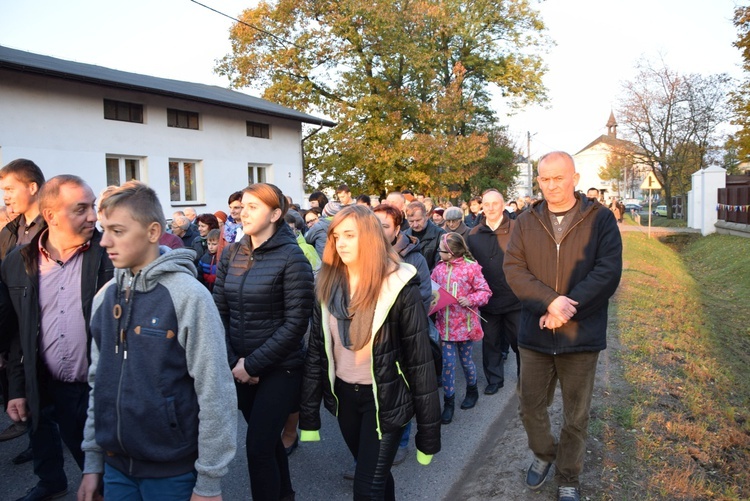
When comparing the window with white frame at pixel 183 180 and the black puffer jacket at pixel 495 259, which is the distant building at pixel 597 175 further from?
the black puffer jacket at pixel 495 259

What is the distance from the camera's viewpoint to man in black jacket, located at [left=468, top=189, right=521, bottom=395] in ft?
20.2

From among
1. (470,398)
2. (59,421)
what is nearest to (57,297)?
(59,421)

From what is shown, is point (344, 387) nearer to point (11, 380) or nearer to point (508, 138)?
point (11, 380)

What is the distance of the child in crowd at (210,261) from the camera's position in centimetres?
790

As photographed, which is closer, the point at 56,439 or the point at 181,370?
the point at 181,370

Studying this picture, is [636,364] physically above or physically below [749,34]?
below

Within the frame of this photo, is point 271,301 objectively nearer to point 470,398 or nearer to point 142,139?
point 470,398

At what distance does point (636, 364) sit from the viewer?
267 inches

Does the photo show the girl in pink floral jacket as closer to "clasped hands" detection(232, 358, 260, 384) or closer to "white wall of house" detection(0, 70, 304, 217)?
"clasped hands" detection(232, 358, 260, 384)

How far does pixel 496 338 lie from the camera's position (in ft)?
20.5

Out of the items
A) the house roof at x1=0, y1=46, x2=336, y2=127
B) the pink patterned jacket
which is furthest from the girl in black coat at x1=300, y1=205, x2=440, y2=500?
the house roof at x1=0, y1=46, x2=336, y2=127

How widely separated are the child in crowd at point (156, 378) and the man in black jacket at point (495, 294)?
4.18 metres

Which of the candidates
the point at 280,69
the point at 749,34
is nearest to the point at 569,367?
the point at 749,34

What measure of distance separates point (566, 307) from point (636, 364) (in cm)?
392
